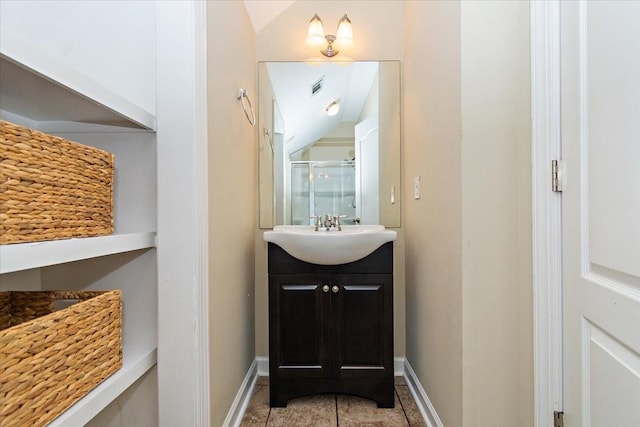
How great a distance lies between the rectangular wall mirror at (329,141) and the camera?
7.04 ft

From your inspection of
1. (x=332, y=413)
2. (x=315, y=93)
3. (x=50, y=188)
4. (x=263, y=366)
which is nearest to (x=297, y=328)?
(x=332, y=413)

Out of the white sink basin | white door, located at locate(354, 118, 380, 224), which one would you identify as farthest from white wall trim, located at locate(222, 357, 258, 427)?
white door, located at locate(354, 118, 380, 224)

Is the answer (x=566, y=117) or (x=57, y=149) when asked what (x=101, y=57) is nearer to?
(x=57, y=149)

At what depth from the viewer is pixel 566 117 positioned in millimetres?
1006

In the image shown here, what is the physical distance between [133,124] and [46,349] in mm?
640

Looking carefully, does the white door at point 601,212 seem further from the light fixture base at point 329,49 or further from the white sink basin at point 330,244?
the light fixture base at point 329,49

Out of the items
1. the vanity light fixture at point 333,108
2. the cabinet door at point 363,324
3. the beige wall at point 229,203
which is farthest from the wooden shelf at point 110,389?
the vanity light fixture at point 333,108

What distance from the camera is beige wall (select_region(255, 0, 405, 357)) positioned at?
211 cm

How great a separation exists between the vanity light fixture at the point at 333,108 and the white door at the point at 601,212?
1.35 metres

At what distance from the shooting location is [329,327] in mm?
1742

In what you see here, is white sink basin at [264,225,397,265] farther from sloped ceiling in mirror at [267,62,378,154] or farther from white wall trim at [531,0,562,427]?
sloped ceiling in mirror at [267,62,378,154]

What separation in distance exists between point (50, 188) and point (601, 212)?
1305 mm

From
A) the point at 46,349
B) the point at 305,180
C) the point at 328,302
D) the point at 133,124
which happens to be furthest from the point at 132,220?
the point at 305,180

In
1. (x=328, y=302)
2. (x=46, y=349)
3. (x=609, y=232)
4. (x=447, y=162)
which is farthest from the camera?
(x=328, y=302)
